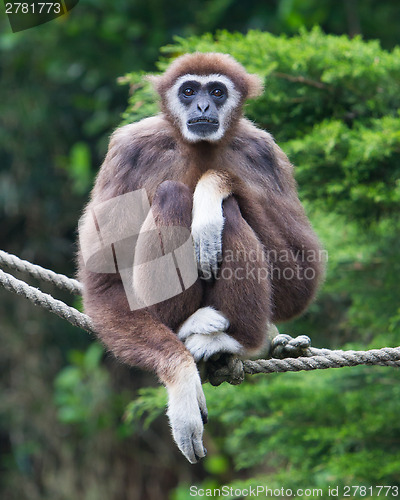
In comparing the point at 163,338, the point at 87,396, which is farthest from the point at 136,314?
the point at 87,396

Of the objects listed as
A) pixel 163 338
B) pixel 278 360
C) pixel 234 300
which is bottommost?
pixel 278 360

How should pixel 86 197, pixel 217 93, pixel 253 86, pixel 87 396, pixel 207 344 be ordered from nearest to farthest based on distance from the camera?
pixel 207 344
pixel 217 93
pixel 253 86
pixel 87 396
pixel 86 197

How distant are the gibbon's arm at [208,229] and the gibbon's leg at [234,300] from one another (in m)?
0.06

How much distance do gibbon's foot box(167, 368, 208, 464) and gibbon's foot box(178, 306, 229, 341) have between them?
13.6 inches

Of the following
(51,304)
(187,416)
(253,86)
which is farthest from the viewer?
(253,86)

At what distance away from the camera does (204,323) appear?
4359 mm

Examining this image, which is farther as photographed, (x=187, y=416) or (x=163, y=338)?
(x=163, y=338)

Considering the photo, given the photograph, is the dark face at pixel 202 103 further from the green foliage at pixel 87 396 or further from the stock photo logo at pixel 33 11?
the green foliage at pixel 87 396

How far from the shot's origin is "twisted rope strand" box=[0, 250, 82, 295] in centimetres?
509

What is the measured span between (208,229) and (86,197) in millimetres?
7204

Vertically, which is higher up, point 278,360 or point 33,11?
point 33,11

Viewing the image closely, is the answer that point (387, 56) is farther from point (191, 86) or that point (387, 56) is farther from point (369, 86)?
point (191, 86)

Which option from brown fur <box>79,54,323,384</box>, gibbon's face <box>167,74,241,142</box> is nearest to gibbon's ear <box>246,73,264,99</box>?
brown fur <box>79,54,323,384</box>
